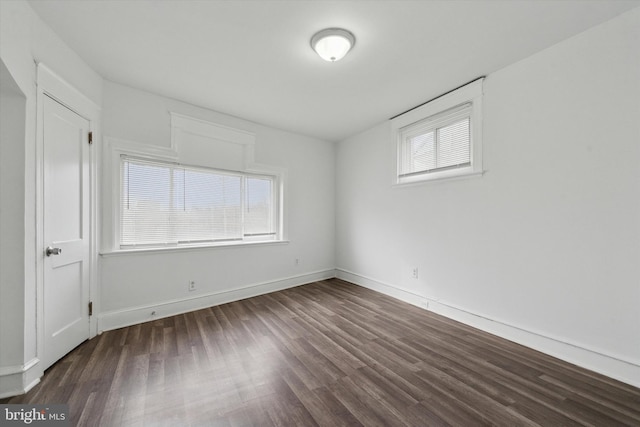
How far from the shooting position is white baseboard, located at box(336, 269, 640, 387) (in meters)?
1.83

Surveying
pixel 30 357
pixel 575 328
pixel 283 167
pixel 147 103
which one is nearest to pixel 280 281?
pixel 283 167

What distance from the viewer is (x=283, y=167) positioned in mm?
4203

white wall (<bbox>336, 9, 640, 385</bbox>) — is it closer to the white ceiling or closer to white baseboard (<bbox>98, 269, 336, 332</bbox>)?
the white ceiling

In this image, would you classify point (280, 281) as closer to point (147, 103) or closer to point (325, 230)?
point (325, 230)

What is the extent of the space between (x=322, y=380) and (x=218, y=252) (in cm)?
230

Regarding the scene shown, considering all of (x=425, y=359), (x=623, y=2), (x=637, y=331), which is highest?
(x=623, y=2)

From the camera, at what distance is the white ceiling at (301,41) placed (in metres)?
1.79

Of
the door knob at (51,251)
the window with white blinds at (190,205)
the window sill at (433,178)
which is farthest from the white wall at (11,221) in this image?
the window sill at (433,178)

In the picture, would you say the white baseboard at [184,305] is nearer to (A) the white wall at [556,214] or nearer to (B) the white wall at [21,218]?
(B) the white wall at [21,218]

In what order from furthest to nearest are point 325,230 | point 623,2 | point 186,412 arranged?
point 325,230
point 623,2
point 186,412

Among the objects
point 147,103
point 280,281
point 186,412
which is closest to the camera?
point 186,412

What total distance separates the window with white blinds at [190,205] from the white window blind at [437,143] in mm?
2237

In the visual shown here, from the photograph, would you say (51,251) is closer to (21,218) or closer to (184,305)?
(21,218)

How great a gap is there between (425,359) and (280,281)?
2.55 metres
